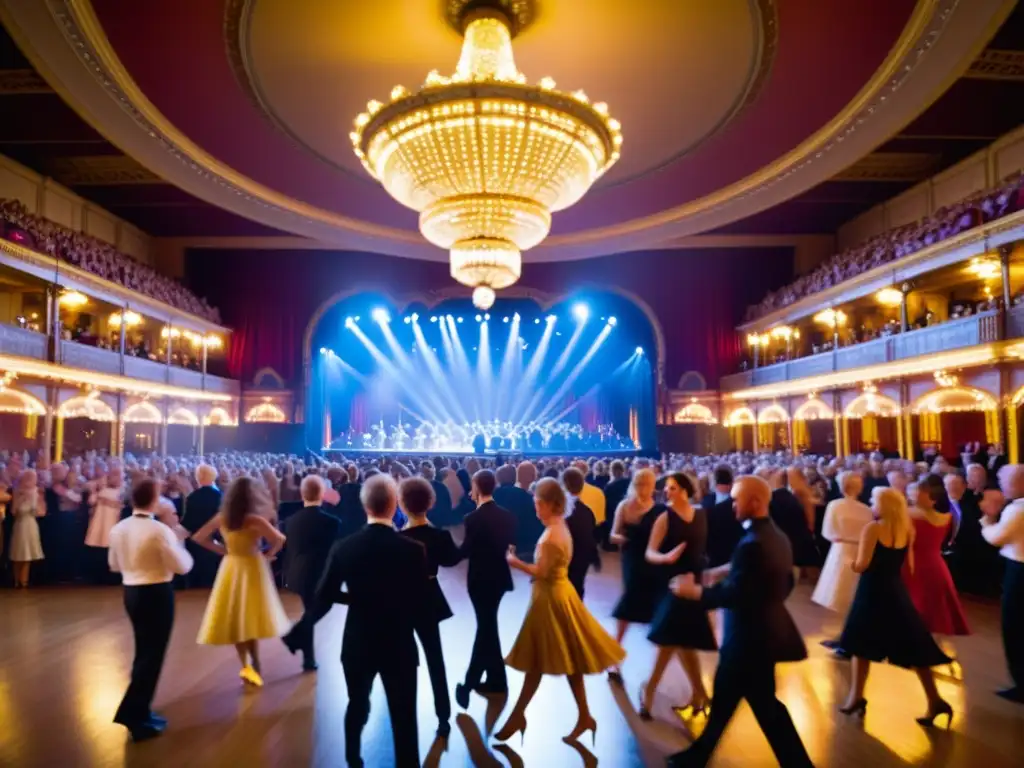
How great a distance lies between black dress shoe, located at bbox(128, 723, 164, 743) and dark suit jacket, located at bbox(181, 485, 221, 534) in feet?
7.76

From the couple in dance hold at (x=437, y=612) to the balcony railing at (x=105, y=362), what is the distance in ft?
41.9

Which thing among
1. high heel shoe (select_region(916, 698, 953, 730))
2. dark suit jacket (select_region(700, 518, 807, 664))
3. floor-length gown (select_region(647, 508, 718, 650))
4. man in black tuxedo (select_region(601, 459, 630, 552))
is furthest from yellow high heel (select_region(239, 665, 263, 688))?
man in black tuxedo (select_region(601, 459, 630, 552))

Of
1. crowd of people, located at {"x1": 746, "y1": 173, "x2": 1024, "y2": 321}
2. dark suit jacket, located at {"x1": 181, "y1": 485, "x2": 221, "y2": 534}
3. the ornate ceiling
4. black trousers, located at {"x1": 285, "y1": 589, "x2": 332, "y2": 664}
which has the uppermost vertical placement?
the ornate ceiling

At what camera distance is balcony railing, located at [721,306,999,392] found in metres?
12.7

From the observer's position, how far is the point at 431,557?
3982mm

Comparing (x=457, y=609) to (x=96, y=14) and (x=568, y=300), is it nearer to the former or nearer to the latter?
(x=96, y=14)

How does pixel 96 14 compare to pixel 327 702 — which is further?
pixel 96 14

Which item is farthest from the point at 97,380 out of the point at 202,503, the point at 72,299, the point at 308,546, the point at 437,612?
the point at 437,612

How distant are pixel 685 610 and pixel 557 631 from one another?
88 cm

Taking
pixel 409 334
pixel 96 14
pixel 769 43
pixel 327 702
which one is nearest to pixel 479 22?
pixel 769 43

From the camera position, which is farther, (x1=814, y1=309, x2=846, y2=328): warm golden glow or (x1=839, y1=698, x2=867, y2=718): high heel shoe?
(x1=814, y1=309, x2=846, y2=328): warm golden glow

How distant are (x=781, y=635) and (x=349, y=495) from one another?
522 centimetres

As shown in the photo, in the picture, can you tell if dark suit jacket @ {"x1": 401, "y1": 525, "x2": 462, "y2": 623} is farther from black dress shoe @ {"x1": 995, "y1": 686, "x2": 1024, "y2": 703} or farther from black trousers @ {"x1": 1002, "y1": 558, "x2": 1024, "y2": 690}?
black dress shoe @ {"x1": 995, "y1": 686, "x2": 1024, "y2": 703}

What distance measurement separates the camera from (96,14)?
325 inches
